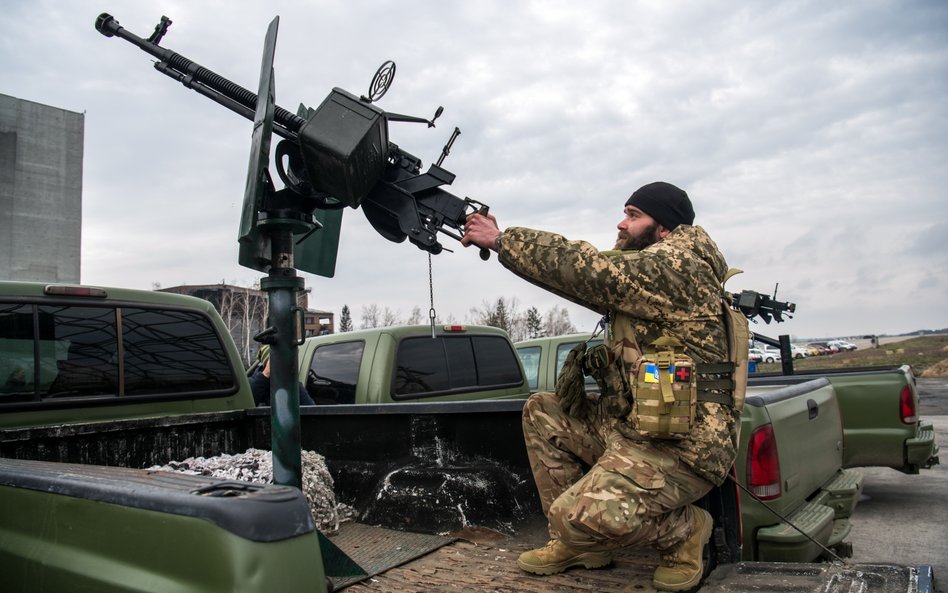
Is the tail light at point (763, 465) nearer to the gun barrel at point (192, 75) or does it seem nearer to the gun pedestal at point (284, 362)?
the gun pedestal at point (284, 362)

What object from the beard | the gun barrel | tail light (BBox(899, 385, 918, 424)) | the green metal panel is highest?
the gun barrel

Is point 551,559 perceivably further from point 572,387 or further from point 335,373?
point 335,373

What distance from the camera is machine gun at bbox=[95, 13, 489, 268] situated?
2510 millimetres

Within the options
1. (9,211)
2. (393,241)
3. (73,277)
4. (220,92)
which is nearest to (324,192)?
(393,241)

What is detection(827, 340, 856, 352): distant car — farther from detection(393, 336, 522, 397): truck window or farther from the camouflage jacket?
the camouflage jacket

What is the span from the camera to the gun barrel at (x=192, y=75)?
9.80 ft

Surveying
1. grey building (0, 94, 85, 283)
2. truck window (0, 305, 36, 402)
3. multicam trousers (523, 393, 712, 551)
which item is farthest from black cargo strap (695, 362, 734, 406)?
grey building (0, 94, 85, 283)

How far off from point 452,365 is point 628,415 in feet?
11.4

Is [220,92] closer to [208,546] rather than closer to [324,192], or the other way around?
[324,192]

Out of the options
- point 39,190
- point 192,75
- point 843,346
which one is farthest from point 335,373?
point 843,346

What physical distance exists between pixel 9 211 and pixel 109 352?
3541 centimetres

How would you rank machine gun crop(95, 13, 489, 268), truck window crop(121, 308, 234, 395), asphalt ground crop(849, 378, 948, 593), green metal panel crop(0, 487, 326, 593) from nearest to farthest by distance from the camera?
green metal panel crop(0, 487, 326, 593), machine gun crop(95, 13, 489, 268), truck window crop(121, 308, 234, 395), asphalt ground crop(849, 378, 948, 593)

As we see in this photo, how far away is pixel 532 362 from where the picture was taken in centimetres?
896

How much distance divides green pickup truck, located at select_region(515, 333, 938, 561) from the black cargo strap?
452mm
